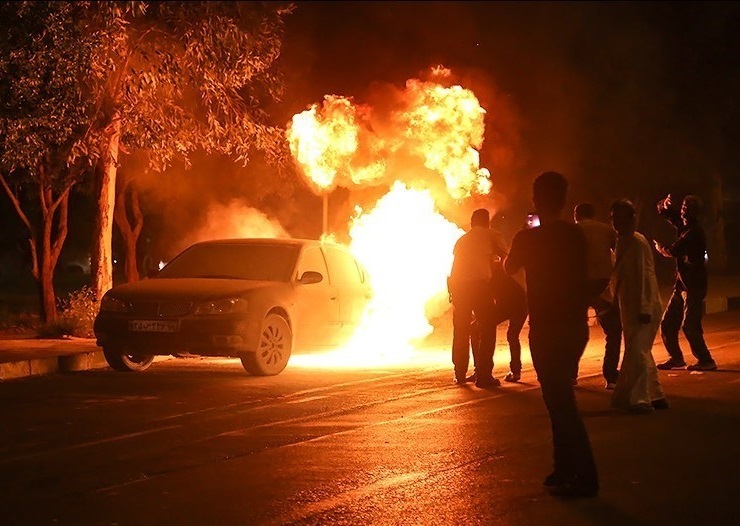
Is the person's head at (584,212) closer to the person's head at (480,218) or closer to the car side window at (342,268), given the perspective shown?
the person's head at (480,218)

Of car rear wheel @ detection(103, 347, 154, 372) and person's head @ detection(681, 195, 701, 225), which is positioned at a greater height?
person's head @ detection(681, 195, 701, 225)

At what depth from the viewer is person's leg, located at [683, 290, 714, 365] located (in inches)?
524

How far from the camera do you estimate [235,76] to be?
62.9ft

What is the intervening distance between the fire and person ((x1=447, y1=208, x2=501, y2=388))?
393cm

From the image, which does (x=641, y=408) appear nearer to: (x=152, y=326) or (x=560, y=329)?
(x=560, y=329)

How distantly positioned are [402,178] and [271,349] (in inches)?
226

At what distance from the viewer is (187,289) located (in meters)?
13.6

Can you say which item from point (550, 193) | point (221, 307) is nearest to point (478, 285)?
point (221, 307)

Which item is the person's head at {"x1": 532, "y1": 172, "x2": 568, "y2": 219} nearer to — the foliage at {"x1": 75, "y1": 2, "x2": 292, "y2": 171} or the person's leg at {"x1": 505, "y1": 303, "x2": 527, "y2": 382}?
the person's leg at {"x1": 505, "y1": 303, "x2": 527, "y2": 382}

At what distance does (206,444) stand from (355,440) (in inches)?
45.9

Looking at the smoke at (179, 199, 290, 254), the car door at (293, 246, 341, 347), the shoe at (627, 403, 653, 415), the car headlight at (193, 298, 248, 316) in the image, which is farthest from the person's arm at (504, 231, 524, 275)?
the smoke at (179, 199, 290, 254)

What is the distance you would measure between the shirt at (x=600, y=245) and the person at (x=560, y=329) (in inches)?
134

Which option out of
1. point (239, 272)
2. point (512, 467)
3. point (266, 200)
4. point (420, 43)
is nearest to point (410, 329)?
point (239, 272)

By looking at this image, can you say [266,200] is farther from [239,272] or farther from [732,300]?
[239,272]
